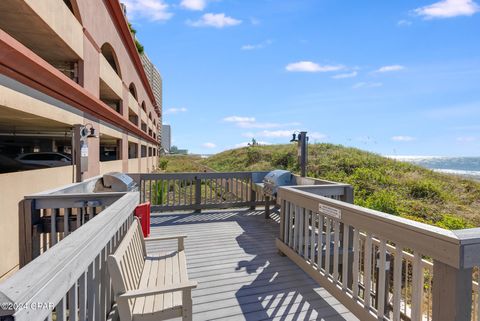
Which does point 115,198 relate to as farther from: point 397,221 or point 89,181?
point 397,221

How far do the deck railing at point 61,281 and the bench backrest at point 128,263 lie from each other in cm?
13

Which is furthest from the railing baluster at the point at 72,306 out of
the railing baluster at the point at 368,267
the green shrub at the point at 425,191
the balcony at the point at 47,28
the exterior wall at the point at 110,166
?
the green shrub at the point at 425,191

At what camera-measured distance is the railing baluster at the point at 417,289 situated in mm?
1945

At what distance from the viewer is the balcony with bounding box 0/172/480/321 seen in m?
1.28

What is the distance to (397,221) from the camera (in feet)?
6.97

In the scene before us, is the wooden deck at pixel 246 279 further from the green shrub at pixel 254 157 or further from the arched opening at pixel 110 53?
the green shrub at pixel 254 157

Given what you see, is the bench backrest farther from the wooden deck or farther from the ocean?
the ocean

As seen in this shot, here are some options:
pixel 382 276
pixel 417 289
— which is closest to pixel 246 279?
pixel 382 276

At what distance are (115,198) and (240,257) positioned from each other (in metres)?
2.11

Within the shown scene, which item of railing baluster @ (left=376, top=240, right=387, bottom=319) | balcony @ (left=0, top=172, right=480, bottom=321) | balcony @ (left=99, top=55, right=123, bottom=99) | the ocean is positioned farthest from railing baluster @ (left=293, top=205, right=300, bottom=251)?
the ocean

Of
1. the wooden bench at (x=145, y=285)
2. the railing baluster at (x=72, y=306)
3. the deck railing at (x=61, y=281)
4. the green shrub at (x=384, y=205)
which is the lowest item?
the green shrub at (x=384, y=205)

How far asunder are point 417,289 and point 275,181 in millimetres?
4048

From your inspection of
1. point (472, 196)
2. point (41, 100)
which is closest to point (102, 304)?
point (41, 100)

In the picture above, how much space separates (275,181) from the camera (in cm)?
595
